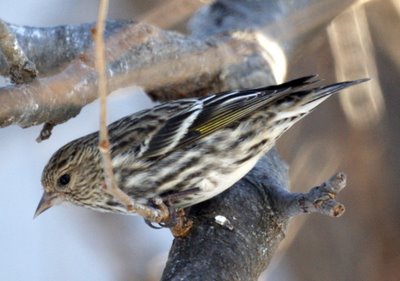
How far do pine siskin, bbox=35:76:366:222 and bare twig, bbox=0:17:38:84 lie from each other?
1.59ft

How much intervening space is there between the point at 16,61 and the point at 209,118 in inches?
27.1

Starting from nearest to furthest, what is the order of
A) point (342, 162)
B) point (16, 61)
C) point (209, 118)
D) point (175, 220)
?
1. point (16, 61)
2. point (175, 220)
3. point (209, 118)
4. point (342, 162)


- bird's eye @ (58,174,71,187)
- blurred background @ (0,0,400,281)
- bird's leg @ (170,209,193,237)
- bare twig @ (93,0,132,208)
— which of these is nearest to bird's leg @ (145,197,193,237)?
bird's leg @ (170,209,193,237)

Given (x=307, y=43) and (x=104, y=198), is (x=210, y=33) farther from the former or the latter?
(x=104, y=198)

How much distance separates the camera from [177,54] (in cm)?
339

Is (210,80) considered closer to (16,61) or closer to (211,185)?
(211,185)

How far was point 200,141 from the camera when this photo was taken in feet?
10.3

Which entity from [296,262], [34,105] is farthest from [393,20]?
[34,105]

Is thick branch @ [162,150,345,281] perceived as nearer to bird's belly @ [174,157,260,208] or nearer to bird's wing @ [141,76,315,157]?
bird's belly @ [174,157,260,208]

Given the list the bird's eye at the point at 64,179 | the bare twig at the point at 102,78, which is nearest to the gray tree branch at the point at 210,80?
the bird's eye at the point at 64,179

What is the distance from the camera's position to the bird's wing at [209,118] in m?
3.12

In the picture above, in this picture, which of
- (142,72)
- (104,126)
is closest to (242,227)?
(142,72)

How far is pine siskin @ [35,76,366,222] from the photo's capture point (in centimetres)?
307

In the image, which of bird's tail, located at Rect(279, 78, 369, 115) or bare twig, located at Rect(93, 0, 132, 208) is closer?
bare twig, located at Rect(93, 0, 132, 208)
